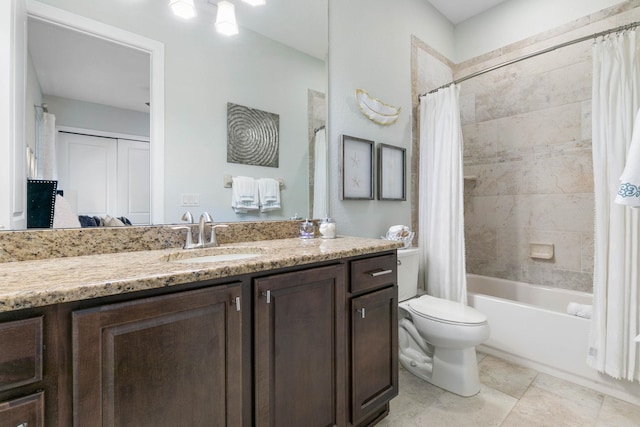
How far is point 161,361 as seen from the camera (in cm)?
87

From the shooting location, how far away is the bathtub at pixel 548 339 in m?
1.83

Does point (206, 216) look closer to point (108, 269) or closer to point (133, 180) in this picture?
point (133, 180)

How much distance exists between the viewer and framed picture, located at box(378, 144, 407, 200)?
2389mm

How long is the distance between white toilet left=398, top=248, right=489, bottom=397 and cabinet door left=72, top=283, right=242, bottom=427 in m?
1.23

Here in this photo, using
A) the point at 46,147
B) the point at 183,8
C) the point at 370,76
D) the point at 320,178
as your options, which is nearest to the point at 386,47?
the point at 370,76

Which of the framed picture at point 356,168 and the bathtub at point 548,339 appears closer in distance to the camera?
the bathtub at point 548,339

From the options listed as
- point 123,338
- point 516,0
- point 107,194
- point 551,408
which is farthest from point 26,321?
point 516,0

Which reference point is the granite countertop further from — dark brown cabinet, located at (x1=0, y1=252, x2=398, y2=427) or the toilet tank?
the toilet tank

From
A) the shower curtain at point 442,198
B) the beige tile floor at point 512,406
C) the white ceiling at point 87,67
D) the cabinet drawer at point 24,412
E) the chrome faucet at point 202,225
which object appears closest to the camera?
the cabinet drawer at point 24,412

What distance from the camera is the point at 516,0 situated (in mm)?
2752

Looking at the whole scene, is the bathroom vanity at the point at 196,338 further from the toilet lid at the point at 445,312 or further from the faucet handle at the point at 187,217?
the toilet lid at the point at 445,312

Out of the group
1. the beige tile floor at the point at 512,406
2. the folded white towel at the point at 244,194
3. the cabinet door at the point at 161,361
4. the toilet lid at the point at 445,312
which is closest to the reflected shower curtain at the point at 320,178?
the folded white towel at the point at 244,194

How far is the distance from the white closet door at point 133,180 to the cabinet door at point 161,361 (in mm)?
655

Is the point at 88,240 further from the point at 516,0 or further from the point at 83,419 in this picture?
the point at 516,0
